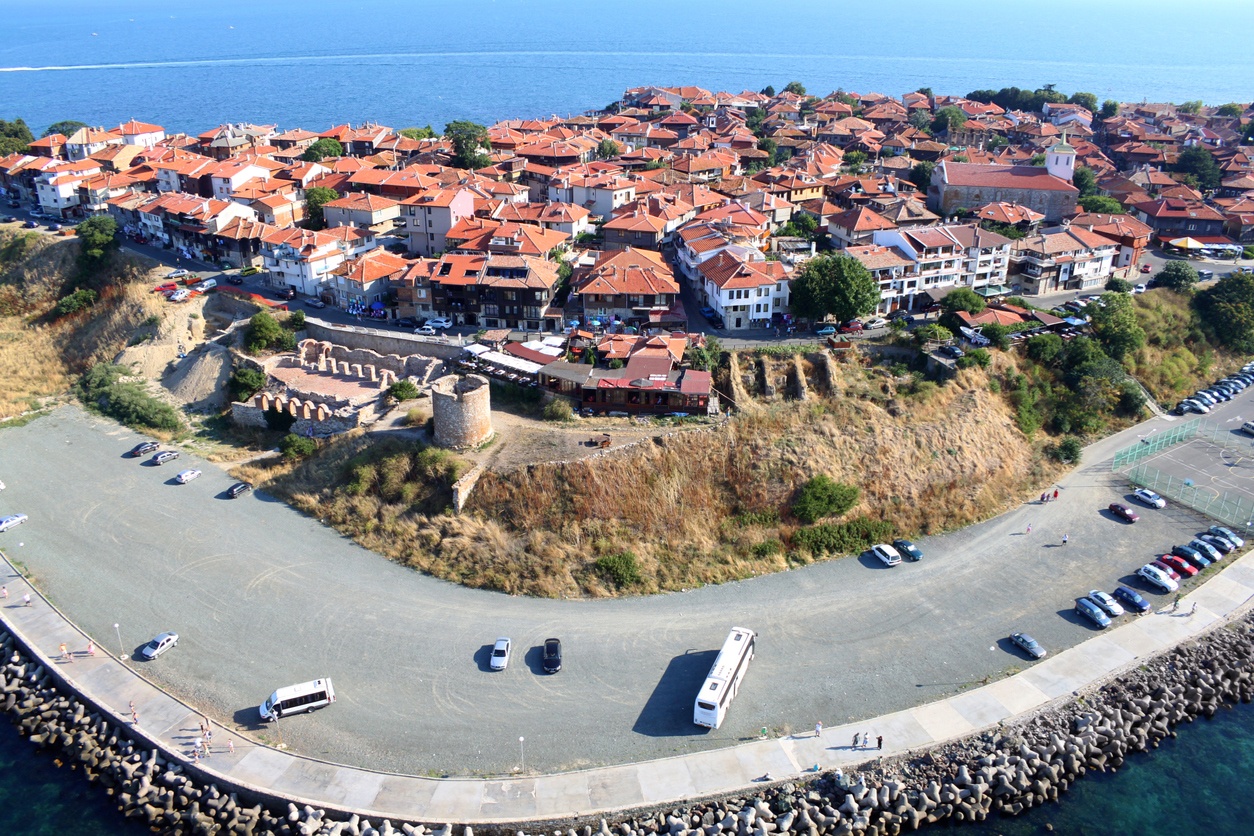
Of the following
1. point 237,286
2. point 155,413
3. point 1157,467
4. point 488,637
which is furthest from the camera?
point 237,286

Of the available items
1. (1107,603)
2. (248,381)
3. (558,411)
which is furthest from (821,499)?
(248,381)

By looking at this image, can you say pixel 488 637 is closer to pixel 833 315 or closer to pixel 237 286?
pixel 833 315

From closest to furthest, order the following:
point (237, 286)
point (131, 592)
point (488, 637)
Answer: point (488, 637)
point (131, 592)
point (237, 286)

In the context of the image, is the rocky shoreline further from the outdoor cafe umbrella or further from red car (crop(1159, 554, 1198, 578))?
the outdoor cafe umbrella

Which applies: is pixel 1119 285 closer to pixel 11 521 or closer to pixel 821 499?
pixel 821 499

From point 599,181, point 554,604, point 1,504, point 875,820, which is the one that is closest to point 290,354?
point 1,504

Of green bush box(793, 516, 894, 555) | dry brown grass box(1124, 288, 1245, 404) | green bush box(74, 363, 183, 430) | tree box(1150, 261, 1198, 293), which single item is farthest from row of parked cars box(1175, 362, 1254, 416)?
green bush box(74, 363, 183, 430)

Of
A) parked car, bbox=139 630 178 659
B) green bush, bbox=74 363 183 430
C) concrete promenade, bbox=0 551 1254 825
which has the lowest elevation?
concrete promenade, bbox=0 551 1254 825
